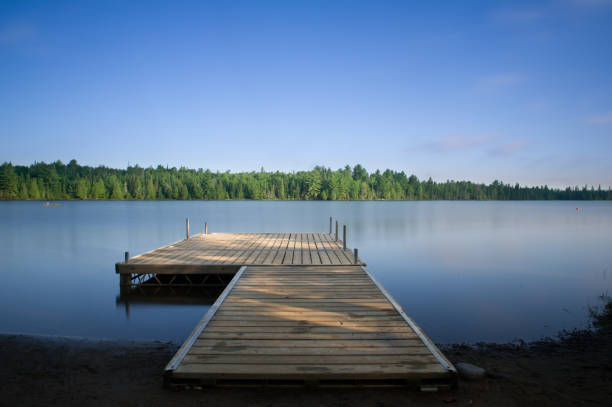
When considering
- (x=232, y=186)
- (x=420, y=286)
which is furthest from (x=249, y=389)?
(x=232, y=186)

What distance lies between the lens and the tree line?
79537 millimetres

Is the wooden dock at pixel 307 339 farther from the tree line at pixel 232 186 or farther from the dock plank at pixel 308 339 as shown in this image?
the tree line at pixel 232 186

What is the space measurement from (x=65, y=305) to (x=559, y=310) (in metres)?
10.5

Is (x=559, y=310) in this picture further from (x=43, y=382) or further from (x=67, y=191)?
(x=67, y=191)

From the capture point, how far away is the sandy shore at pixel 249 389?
3188 millimetres

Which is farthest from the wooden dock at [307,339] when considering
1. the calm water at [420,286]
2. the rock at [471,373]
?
the calm water at [420,286]

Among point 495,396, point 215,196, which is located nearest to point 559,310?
point 495,396

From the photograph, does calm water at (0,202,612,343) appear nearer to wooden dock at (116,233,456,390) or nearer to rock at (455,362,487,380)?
wooden dock at (116,233,456,390)

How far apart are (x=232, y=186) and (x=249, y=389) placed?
98.0 m

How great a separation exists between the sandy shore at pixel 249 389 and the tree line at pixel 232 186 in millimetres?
83774

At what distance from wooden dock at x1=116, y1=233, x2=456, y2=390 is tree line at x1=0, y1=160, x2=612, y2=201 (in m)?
84.8

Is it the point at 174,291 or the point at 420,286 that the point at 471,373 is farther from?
the point at 174,291

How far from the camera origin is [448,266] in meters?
12.2

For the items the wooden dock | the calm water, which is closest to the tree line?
the calm water
